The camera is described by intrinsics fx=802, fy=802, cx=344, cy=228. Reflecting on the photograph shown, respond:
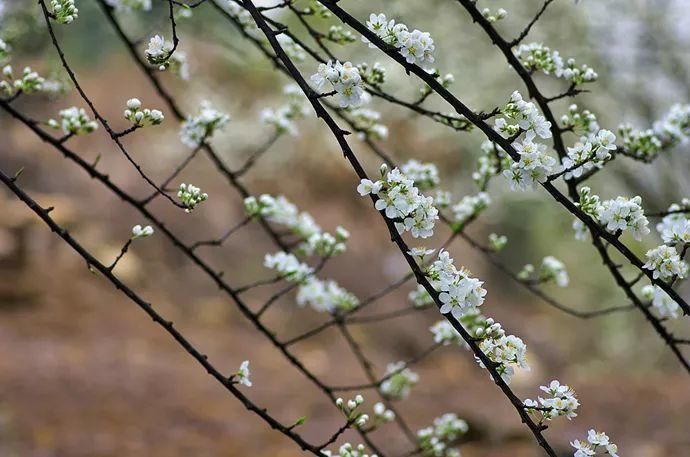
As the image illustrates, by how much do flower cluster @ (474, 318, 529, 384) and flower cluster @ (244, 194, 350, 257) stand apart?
3.18ft

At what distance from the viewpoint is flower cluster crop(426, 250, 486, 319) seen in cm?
144

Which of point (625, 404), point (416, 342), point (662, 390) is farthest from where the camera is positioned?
point (416, 342)

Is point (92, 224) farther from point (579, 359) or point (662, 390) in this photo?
point (579, 359)

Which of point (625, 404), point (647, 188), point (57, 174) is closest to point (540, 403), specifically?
point (625, 404)

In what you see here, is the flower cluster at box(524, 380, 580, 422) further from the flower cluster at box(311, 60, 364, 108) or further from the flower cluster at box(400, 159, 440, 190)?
the flower cluster at box(400, 159, 440, 190)

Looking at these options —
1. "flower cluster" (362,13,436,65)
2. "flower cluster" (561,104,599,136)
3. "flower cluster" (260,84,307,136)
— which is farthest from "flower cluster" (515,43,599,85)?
"flower cluster" (260,84,307,136)

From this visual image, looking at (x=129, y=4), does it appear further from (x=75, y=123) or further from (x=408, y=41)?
(x=408, y=41)

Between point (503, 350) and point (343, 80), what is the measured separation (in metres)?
0.57

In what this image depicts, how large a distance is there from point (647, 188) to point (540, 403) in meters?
7.45

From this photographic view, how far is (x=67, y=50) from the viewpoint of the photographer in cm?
815

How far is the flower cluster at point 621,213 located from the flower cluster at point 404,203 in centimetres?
35

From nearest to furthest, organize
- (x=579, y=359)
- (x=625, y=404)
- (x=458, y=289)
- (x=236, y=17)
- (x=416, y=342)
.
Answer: (x=458, y=289), (x=236, y=17), (x=625, y=404), (x=416, y=342), (x=579, y=359)

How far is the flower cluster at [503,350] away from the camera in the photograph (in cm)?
146

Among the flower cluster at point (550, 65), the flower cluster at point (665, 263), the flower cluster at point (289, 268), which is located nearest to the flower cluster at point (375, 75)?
the flower cluster at point (550, 65)
